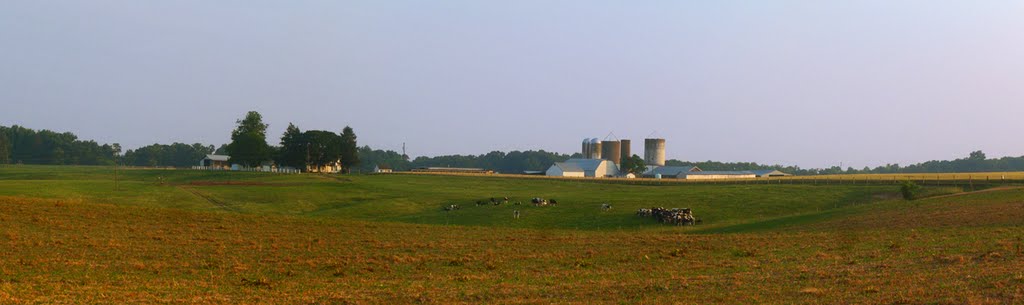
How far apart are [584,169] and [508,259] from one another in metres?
137

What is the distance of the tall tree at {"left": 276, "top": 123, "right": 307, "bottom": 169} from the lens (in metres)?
124

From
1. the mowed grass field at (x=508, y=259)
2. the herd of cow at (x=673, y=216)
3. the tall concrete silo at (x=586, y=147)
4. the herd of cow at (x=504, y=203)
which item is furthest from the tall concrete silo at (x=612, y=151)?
the mowed grass field at (x=508, y=259)

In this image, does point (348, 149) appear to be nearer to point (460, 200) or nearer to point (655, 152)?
point (460, 200)

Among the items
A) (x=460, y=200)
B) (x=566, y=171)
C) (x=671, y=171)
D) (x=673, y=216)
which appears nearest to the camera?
(x=673, y=216)

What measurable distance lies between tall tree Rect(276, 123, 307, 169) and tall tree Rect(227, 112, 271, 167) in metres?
3.28

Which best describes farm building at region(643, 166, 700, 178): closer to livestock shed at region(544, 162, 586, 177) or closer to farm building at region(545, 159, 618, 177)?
farm building at region(545, 159, 618, 177)

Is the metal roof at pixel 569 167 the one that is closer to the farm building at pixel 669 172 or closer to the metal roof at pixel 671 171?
the farm building at pixel 669 172

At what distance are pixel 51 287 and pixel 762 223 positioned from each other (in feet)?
132

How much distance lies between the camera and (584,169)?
16138 cm

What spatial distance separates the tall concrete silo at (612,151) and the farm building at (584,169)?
38.6 ft

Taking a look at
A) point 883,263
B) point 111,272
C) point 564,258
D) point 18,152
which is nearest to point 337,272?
point 111,272

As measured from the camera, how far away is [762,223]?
46625 millimetres

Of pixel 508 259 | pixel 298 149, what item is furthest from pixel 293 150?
pixel 508 259

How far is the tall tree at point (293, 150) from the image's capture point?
406 feet
